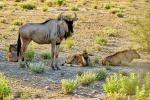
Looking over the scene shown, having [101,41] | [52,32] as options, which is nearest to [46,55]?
[52,32]

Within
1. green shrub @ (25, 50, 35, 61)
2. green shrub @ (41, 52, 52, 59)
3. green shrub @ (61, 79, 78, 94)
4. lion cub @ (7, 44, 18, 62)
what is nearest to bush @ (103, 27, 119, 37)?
green shrub @ (41, 52, 52, 59)

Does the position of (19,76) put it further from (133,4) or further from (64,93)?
(133,4)

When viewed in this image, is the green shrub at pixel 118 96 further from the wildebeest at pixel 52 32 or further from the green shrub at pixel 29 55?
the green shrub at pixel 29 55

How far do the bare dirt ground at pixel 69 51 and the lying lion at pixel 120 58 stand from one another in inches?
8.4

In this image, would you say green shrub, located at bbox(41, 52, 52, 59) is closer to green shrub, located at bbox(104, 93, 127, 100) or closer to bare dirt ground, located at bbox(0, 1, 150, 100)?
bare dirt ground, located at bbox(0, 1, 150, 100)

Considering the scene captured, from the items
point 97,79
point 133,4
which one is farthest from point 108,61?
point 133,4

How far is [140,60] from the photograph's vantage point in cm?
1864

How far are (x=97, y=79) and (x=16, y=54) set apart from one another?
368 centimetres

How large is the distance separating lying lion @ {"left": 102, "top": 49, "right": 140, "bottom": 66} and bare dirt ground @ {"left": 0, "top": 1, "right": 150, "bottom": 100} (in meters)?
0.21

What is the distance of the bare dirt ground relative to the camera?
42.8 feet

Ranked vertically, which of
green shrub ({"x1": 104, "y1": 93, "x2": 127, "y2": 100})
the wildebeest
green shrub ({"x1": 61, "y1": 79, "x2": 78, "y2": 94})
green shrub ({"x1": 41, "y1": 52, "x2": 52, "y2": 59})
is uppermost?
the wildebeest

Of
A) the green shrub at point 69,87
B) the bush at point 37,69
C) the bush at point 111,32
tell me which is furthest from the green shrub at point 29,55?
the bush at point 111,32

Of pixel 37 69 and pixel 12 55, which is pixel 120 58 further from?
pixel 37 69

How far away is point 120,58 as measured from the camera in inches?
695
